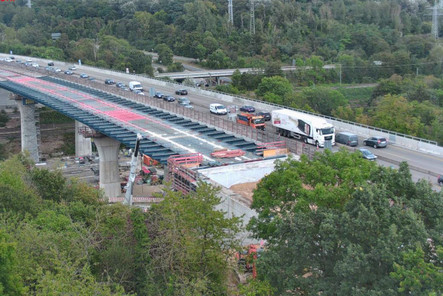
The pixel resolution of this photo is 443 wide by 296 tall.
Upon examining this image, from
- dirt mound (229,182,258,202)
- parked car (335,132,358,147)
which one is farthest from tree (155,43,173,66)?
dirt mound (229,182,258,202)

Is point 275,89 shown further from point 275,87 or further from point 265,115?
point 265,115

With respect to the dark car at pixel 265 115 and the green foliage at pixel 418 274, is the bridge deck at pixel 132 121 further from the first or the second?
the green foliage at pixel 418 274

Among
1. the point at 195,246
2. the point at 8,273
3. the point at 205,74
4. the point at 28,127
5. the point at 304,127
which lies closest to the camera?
the point at 8,273

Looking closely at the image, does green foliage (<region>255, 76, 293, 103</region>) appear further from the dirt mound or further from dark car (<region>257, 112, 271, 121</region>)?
the dirt mound

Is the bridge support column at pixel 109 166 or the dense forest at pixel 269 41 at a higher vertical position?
the dense forest at pixel 269 41

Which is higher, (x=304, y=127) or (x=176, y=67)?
(x=304, y=127)

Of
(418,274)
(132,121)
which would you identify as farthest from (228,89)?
(418,274)

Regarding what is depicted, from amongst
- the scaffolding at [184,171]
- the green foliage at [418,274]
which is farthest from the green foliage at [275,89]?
the green foliage at [418,274]
